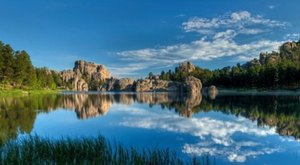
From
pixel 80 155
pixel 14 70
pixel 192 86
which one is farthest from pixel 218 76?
pixel 80 155

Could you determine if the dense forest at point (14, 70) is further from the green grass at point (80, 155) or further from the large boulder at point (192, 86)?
the green grass at point (80, 155)

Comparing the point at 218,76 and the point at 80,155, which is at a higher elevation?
the point at 218,76

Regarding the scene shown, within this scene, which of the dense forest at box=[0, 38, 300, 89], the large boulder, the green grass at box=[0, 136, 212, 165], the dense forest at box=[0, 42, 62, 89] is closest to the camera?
the green grass at box=[0, 136, 212, 165]

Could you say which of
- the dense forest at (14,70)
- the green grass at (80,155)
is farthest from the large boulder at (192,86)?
the green grass at (80,155)

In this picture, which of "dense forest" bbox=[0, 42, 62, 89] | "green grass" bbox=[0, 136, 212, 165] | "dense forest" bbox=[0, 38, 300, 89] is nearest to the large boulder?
Result: "dense forest" bbox=[0, 38, 300, 89]

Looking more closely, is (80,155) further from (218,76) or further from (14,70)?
(218,76)

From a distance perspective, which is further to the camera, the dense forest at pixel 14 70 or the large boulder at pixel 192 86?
the large boulder at pixel 192 86

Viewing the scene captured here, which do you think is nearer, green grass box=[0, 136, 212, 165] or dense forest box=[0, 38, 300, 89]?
green grass box=[0, 136, 212, 165]

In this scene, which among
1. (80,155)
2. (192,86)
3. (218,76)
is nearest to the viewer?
(80,155)

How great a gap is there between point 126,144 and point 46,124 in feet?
44.8

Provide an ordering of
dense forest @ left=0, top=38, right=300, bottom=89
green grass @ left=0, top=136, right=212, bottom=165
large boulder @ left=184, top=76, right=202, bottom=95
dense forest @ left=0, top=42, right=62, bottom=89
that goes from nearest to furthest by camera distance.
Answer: green grass @ left=0, top=136, right=212, bottom=165 < dense forest @ left=0, top=42, right=62, bottom=89 < dense forest @ left=0, top=38, right=300, bottom=89 < large boulder @ left=184, top=76, right=202, bottom=95

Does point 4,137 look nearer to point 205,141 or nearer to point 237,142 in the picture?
point 205,141

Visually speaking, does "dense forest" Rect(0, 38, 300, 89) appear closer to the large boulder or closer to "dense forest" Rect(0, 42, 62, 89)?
"dense forest" Rect(0, 42, 62, 89)

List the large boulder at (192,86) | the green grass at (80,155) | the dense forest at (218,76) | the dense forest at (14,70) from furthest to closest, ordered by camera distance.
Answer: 1. the large boulder at (192,86)
2. the dense forest at (218,76)
3. the dense forest at (14,70)
4. the green grass at (80,155)
